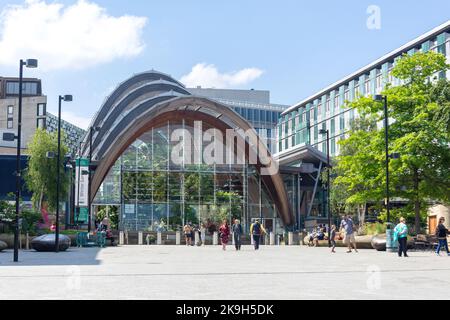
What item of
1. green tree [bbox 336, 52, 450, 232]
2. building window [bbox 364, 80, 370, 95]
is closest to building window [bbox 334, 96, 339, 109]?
building window [bbox 364, 80, 370, 95]

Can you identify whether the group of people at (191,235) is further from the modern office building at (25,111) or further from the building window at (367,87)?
the building window at (367,87)

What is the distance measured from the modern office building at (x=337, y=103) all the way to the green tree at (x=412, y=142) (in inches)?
1023

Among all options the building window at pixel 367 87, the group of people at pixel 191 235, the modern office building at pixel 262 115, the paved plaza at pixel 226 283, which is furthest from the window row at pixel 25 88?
the paved plaza at pixel 226 283

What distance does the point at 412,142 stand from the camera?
32281 mm

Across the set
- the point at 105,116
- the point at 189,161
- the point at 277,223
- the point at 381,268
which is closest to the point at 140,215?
the point at 189,161

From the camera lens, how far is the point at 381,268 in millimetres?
17500

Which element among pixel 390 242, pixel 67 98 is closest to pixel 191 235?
pixel 67 98

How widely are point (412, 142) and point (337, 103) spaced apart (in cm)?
6094

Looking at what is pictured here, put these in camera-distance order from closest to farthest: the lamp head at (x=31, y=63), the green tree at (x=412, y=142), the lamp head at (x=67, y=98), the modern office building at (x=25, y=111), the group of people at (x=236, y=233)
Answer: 1. the lamp head at (x=31, y=63)
2. the lamp head at (x=67, y=98)
3. the group of people at (x=236, y=233)
4. the green tree at (x=412, y=142)
5. the modern office building at (x=25, y=111)

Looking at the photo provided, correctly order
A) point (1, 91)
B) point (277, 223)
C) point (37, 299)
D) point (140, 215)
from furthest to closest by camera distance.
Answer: point (1, 91)
point (277, 223)
point (140, 215)
point (37, 299)

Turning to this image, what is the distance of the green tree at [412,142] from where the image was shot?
107 feet
